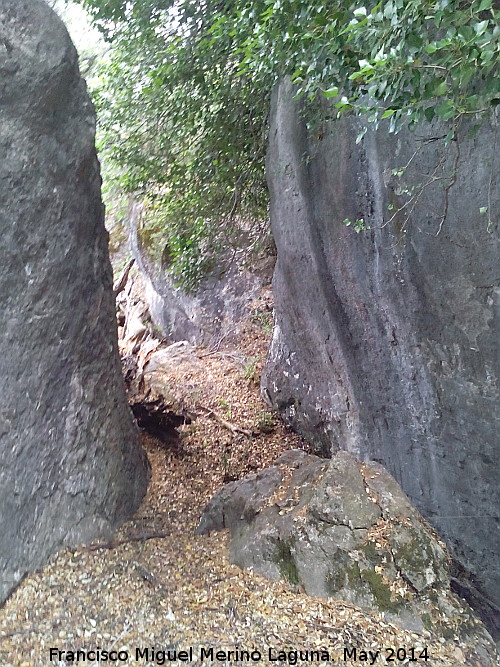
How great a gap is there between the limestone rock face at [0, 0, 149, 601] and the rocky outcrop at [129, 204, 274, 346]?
139 inches

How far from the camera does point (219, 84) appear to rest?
4895 mm

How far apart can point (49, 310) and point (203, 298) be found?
5705 millimetres

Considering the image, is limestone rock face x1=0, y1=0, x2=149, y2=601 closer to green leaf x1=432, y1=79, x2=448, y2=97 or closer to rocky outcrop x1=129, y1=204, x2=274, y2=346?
green leaf x1=432, y1=79, x2=448, y2=97

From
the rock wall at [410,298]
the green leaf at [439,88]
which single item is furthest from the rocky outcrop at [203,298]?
the green leaf at [439,88]

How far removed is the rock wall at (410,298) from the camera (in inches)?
112

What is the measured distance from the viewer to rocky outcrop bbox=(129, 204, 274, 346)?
8.19 meters

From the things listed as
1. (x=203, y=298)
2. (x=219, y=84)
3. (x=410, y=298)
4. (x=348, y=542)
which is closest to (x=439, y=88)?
(x=410, y=298)

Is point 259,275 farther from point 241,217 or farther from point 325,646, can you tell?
point 325,646

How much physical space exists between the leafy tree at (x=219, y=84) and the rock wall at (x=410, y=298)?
0.29m

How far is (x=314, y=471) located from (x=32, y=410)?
187 cm

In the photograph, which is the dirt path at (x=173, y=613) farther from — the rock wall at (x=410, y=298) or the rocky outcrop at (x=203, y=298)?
the rocky outcrop at (x=203, y=298)

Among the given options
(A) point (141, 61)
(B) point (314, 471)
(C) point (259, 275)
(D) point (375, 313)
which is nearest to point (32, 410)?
(B) point (314, 471)

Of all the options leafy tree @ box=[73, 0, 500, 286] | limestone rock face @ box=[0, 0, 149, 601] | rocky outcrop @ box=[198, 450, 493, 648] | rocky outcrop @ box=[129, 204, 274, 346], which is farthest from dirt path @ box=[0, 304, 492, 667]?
rocky outcrop @ box=[129, 204, 274, 346]

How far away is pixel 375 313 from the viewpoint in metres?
3.70
